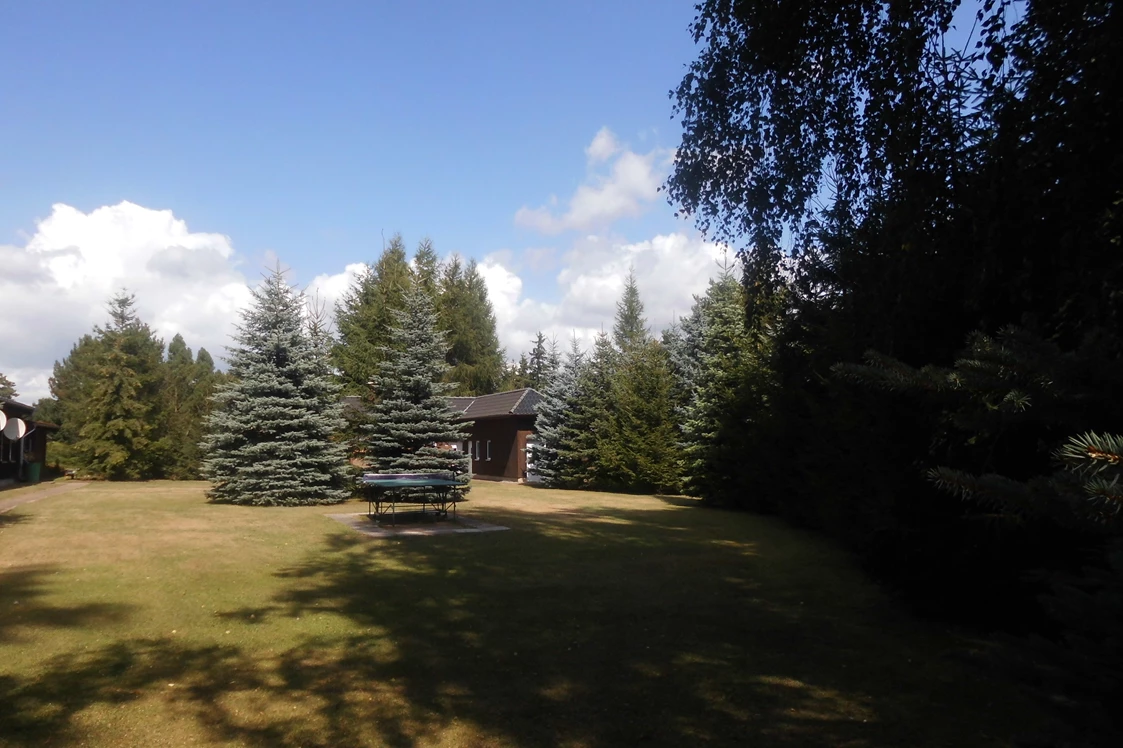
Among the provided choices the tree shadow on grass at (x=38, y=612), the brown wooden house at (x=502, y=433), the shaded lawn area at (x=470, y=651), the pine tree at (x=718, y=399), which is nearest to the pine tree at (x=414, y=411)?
the pine tree at (x=718, y=399)

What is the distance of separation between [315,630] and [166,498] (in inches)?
731

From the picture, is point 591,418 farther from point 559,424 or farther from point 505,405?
point 505,405

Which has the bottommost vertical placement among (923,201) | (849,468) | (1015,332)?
(849,468)

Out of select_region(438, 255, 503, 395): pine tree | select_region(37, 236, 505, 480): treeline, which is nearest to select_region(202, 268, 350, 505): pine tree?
select_region(37, 236, 505, 480): treeline

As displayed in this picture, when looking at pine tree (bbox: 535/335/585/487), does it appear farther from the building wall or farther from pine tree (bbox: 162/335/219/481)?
pine tree (bbox: 162/335/219/481)

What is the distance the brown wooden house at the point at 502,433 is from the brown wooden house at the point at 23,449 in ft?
56.9

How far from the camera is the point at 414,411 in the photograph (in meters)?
23.2

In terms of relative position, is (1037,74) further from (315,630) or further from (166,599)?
(166,599)

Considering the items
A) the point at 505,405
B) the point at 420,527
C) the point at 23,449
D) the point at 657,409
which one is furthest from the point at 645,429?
Result: the point at 23,449

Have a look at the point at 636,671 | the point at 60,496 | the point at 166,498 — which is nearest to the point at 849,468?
the point at 636,671

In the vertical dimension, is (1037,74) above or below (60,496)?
above

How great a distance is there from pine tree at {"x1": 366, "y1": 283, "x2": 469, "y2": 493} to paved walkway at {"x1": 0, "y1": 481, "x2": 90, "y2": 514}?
964 centimetres

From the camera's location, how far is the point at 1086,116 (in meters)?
4.99

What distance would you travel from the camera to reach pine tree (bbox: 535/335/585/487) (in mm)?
32062
